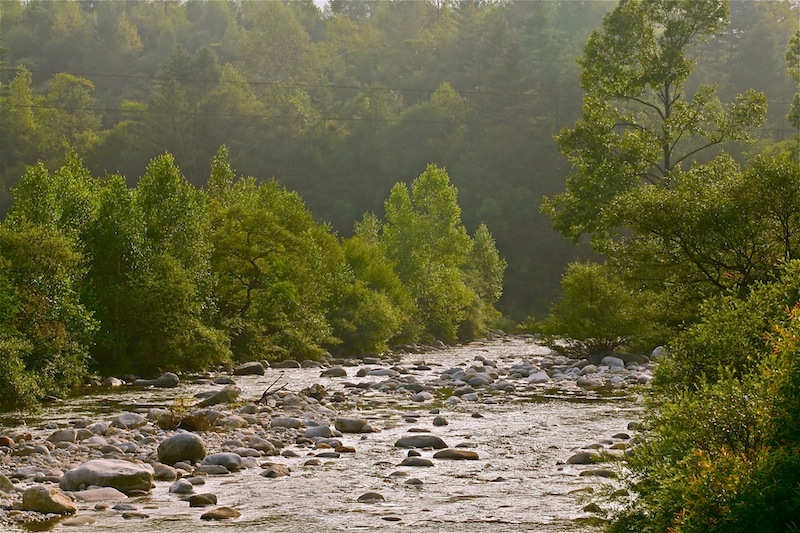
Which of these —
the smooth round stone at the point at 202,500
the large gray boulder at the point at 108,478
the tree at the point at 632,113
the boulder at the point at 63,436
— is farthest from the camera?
the tree at the point at 632,113

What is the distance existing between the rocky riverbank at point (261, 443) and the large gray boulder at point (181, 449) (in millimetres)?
17

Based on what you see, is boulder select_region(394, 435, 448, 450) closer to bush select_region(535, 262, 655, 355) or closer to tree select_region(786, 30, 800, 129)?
bush select_region(535, 262, 655, 355)

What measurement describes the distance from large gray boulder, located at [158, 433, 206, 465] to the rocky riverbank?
0.05ft

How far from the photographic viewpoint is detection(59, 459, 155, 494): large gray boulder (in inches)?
525

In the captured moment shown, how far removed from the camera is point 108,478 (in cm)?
1344

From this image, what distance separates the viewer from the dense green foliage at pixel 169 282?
2617 centimetres

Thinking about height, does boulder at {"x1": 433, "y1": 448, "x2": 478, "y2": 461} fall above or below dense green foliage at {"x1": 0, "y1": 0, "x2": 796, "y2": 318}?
below

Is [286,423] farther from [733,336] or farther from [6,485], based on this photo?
[733,336]

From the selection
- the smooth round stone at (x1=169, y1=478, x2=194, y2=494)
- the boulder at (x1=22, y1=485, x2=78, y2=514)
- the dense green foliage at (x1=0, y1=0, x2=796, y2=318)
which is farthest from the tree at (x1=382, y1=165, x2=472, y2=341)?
the boulder at (x1=22, y1=485, x2=78, y2=514)

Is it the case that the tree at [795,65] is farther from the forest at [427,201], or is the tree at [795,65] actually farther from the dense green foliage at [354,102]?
the dense green foliage at [354,102]

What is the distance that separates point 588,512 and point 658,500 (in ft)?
14.3

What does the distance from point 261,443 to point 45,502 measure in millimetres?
5538

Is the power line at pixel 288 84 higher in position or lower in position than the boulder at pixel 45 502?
higher

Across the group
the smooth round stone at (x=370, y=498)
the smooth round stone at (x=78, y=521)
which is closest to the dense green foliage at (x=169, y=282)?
the smooth round stone at (x=78, y=521)
